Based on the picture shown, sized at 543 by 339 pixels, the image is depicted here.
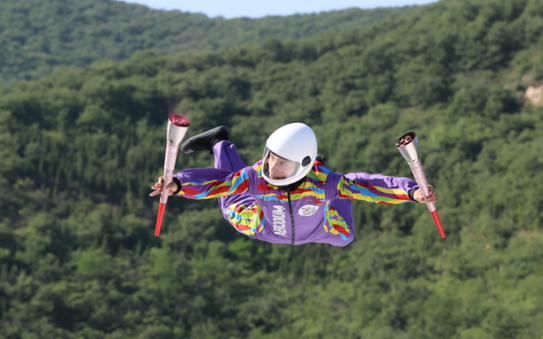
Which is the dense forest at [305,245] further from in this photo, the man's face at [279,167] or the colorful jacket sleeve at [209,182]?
the colorful jacket sleeve at [209,182]

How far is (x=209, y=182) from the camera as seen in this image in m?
8.59

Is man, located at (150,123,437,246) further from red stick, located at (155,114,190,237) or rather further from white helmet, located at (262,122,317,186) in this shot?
red stick, located at (155,114,190,237)

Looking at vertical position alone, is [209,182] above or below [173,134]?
below

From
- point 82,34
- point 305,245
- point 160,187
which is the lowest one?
point 305,245

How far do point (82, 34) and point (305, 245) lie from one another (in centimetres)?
12463

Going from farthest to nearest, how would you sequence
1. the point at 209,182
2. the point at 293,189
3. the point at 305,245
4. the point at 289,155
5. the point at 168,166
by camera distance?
the point at 305,245, the point at 293,189, the point at 289,155, the point at 209,182, the point at 168,166

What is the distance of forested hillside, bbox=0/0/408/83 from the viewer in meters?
162

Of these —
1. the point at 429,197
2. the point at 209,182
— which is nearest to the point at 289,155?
the point at 209,182

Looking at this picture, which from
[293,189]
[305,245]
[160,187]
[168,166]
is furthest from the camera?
[305,245]

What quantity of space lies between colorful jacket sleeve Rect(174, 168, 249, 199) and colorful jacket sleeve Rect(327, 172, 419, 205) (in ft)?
3.97

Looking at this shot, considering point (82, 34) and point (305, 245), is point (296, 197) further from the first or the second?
point (82, 34)

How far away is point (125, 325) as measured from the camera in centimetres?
7000

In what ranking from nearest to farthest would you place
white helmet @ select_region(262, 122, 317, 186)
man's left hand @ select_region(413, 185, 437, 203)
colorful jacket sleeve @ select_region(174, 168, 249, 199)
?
man's left hand @ select_region(413, 185, 437, 203), colorful jacket sleeve @ select_region(174, 168, 249, 199), white helmet @ select_region(262, 122, 317, 186)

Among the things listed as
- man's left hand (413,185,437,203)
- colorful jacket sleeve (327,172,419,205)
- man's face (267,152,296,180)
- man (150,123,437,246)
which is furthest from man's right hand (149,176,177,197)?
man's left hand (413,185,437,203)
